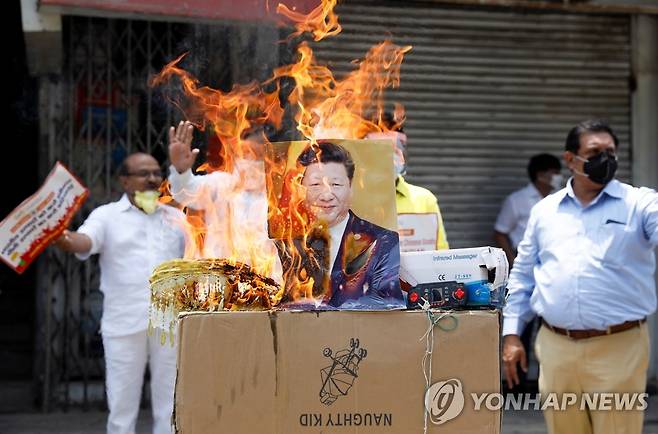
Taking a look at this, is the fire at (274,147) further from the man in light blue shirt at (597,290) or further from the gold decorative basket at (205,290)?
the man in light blue shirt at (597,290)

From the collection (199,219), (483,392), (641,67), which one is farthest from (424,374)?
(641,67)

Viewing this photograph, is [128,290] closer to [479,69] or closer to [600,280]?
[600,280]

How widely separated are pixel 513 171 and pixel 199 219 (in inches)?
177

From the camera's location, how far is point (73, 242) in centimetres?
521

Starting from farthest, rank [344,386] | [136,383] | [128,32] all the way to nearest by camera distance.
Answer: [128,32]
[136,383]
[344,386]

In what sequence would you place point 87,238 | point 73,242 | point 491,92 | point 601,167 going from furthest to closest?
1. point 491,92
2. point 87,238
3. point 73,242
4. point 601,167

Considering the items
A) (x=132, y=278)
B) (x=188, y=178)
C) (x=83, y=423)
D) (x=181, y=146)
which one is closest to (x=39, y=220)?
(x=132, y=278)

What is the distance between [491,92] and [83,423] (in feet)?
13.9

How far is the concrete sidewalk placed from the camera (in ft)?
21.5

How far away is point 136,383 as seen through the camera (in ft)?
17.7

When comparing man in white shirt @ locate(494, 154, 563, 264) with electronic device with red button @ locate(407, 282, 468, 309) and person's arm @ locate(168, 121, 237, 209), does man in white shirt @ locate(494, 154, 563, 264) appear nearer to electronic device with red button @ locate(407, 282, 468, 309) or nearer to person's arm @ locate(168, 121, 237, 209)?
person's arm @ locate(168, 121, 237, 209)

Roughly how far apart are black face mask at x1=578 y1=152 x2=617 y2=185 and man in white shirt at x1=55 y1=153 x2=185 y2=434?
234cm

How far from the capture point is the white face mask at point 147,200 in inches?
219

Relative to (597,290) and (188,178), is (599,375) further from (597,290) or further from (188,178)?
(188,178)
